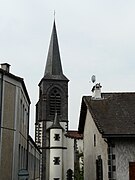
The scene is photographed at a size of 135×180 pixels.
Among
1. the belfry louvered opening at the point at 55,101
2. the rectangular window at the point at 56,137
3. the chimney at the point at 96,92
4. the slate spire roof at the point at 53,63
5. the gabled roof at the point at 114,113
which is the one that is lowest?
the gabled roof at the point at 114,113

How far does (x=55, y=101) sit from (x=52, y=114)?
200 cm

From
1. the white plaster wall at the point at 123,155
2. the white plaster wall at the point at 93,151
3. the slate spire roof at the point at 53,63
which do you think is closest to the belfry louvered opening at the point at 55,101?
the slate spire roof at the point at 53,63

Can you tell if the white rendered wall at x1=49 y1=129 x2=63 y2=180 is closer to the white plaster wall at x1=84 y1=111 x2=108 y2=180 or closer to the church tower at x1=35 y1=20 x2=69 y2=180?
the church tower at x1=35 y1=20 x2=69 y2=180

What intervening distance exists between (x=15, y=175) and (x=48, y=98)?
109 ft

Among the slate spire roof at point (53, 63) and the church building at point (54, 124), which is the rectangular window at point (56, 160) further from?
the slate spire roof at point (53, 63)

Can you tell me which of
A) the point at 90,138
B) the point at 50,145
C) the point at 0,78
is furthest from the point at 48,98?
the point at 0,78

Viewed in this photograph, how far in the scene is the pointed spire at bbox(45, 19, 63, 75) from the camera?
55.2m

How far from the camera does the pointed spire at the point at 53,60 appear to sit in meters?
55.2

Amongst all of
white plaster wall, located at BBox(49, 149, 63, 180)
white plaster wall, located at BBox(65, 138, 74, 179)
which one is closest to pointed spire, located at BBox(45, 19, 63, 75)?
white plaster wall, located at BBox(65, 138, 74, 179)

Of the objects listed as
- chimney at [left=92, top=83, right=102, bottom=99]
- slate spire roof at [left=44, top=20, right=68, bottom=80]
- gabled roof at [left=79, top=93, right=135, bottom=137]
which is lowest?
gabled roof at [left=79, top=93, right=135, bottom=137]

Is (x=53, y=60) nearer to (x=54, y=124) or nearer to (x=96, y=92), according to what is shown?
(x=54, y=124)

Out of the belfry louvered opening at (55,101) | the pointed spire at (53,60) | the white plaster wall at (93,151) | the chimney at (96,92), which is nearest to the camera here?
the white plaster wall at (93,151)

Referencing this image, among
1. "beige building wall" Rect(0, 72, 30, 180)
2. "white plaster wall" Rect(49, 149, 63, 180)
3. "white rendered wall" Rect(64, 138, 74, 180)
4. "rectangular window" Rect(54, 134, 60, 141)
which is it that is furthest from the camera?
"white rendered wall" Rect(64, 138, 74, 180)

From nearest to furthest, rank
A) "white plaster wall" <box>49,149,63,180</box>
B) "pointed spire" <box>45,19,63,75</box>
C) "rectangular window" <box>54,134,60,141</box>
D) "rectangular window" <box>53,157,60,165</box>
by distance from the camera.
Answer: "white plaster wall" <box>49,149,63,180</box>
"rectangular window" <box>53,157,60,165</box>
"rectangular window" <box>54,134,60,141</box>
"pointed spire" <box>45,19,63,75</box>
